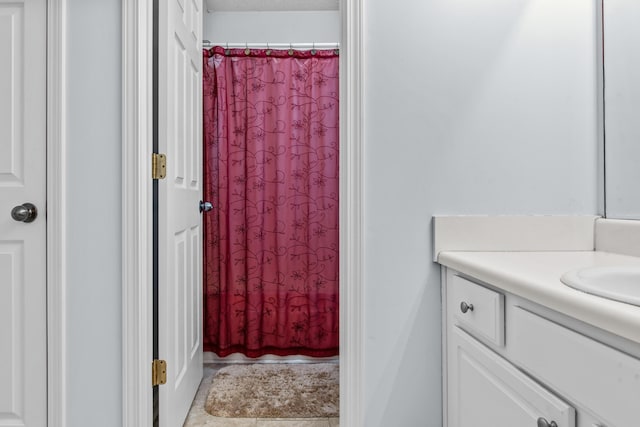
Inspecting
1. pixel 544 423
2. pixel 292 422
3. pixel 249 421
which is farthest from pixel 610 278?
pixel 249 421

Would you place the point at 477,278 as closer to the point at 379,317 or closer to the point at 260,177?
the point at 379,317

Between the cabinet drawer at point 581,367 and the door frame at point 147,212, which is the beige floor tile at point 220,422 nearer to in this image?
the door frame at point 147,212

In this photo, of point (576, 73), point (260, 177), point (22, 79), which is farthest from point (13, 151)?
point (576, 73)

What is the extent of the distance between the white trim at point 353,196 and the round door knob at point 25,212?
1019 mm

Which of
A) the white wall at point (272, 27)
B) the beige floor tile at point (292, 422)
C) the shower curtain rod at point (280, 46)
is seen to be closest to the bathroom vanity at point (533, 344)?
the beige floor tile at point (292, 422)

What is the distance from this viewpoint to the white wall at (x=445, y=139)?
1.38m

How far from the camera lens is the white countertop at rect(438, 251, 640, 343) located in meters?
0.60

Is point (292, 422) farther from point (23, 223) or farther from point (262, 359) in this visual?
point (23, 223)

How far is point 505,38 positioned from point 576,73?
26 cm

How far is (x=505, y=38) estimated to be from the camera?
1.39 m

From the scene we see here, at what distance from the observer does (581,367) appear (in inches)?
27.1

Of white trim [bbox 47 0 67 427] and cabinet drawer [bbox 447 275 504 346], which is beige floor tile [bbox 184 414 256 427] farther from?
cabinet drawer [bbox 447 275 504 346]

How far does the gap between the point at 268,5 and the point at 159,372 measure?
223cm

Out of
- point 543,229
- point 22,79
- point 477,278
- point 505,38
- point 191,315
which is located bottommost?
point 191,315
